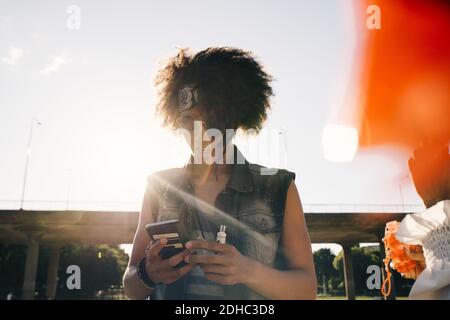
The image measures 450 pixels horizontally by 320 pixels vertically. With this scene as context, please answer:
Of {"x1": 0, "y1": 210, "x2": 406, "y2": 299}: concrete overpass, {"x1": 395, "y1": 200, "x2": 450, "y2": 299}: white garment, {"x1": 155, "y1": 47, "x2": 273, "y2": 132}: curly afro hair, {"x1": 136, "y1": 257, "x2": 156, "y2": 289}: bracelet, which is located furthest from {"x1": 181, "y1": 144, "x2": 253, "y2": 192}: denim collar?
{"x1": 0, "y1": 210, "x2": 406, "y2": 299}: concrete overpass

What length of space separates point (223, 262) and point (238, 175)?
801 mm

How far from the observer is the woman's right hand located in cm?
202

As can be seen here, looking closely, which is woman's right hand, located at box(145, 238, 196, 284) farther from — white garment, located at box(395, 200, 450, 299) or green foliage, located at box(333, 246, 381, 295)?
green foliage, located at box(333, 246, 381, 295)

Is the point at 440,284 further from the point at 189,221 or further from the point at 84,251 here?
the point at 84,251

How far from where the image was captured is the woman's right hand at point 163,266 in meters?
2.02

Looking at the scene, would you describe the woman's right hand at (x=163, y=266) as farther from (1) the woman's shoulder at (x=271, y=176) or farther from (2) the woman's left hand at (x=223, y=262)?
(1) the woman's shoulder at (x=271, y=176)

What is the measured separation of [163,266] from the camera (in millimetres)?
2074

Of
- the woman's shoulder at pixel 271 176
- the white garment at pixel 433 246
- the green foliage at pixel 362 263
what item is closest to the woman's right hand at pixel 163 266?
the woman's shoulder at pixel 271 176

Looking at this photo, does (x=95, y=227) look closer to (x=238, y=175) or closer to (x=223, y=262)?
(x=238, y=175)

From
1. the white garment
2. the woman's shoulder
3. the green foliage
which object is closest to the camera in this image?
the white garment

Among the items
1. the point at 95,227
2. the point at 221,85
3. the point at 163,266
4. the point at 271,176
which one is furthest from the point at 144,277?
the point at 95,227

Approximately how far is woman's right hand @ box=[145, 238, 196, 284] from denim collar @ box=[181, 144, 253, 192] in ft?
1.96

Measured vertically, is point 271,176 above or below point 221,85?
below

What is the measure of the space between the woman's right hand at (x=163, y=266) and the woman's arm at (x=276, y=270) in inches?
2.4
